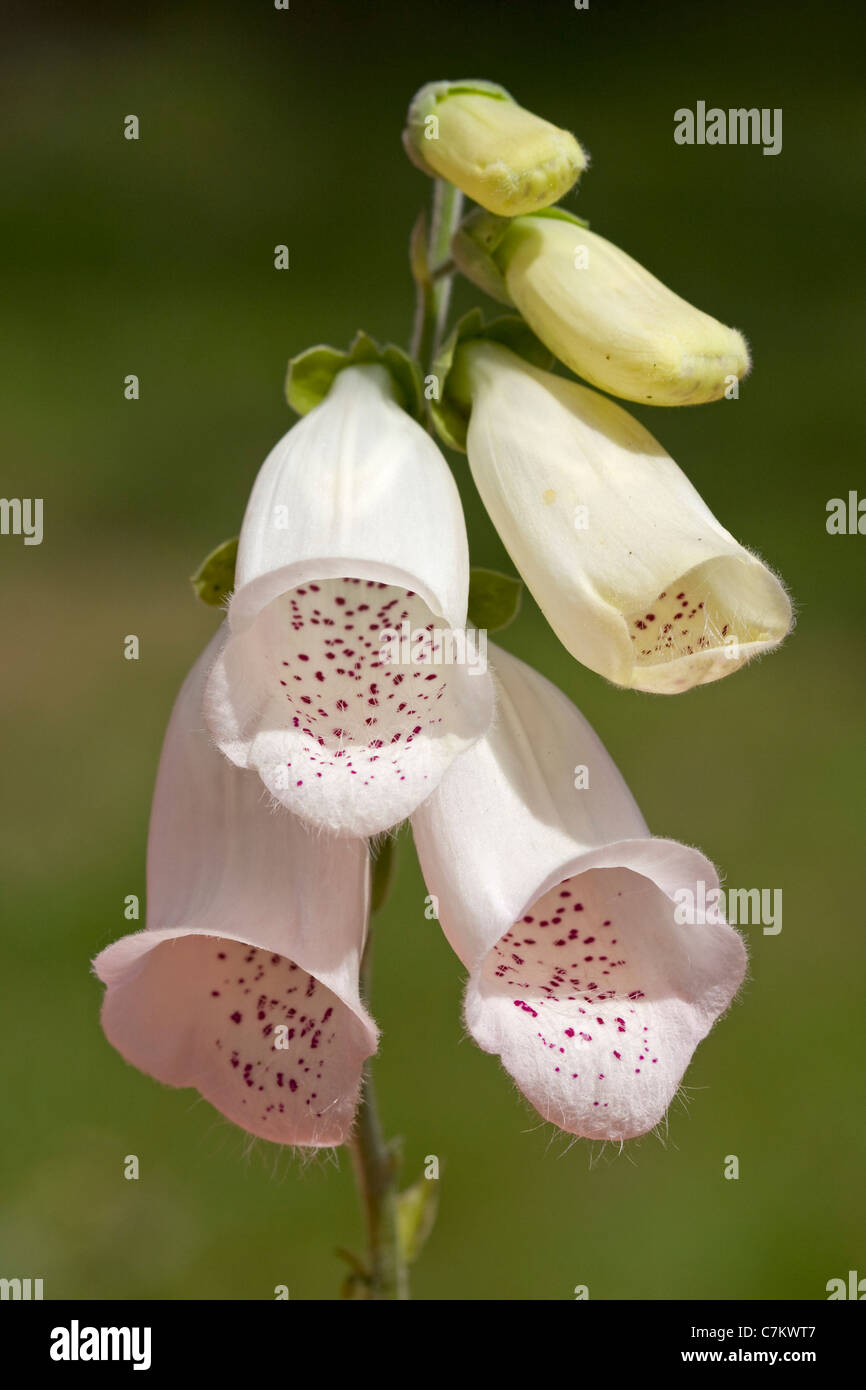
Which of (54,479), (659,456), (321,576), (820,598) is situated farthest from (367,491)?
(54,479)

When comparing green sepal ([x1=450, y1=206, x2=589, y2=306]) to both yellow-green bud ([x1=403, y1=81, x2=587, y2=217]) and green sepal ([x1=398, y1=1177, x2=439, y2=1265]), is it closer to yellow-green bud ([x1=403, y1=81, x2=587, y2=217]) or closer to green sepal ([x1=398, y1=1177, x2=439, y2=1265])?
yellow-green bud ([x1=403, y1=81, x2=587, y2=217])

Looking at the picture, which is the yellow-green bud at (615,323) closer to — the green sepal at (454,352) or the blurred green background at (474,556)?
the green sepal at (454,352)

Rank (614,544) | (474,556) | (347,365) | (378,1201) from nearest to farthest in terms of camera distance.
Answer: (614,544) < (347,365) < (378,1201) < (474,556)

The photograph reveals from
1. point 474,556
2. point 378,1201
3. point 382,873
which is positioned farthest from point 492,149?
point 474,556

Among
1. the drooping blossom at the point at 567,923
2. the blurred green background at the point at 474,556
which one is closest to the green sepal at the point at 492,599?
the drooping blossom at the point at 567,923

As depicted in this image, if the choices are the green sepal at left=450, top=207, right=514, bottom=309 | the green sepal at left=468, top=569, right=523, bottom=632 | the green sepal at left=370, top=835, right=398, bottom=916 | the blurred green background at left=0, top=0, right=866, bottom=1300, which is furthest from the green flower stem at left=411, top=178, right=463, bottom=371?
the blurred green background at left=0, top=0, right=866, bottom=1300

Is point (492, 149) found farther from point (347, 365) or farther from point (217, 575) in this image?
point (217, 575)

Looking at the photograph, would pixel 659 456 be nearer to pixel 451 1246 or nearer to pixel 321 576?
pixel 321 576
